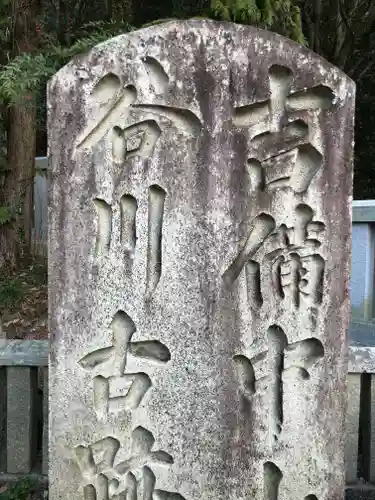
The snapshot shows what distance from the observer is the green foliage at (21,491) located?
263 centimetres

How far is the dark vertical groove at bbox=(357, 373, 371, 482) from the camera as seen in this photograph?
8.77 feet

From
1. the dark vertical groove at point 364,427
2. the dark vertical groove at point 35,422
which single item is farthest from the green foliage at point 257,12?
the dark vertical groove at point 35,422

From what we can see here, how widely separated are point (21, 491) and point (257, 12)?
2.89m

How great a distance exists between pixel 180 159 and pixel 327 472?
1381 mm

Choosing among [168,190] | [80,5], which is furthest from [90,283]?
[80,5]

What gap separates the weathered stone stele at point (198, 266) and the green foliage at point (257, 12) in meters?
1.26

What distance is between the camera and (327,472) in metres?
2.19

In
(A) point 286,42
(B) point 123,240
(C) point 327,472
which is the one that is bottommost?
(C) point 327,472

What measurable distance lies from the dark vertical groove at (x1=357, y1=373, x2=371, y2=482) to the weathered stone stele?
22.1 inches

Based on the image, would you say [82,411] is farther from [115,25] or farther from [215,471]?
[115,25]

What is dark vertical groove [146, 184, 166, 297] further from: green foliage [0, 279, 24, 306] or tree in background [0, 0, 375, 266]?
green foliage [0, 279, 24, 306]

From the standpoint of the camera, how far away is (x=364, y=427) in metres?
2.71

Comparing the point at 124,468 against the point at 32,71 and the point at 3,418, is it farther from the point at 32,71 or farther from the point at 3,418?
the point at 32,71

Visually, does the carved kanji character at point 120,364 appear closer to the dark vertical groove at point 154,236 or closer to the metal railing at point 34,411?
the dark vertical groove at point 154,236
